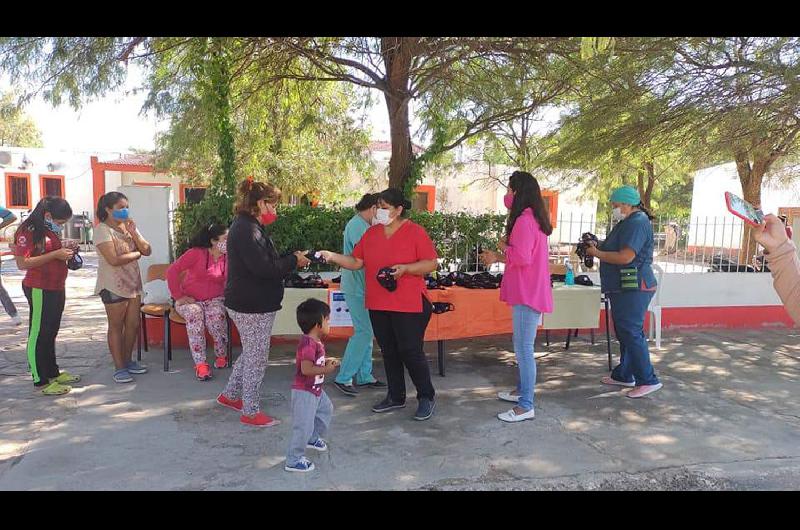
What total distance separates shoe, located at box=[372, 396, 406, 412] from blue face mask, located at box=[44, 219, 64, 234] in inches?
117

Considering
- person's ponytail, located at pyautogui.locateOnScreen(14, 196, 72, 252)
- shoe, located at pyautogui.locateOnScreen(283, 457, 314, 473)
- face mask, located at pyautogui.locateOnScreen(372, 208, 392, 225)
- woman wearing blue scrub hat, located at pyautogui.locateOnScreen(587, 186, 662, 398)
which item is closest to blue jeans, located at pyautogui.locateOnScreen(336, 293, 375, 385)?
face mask, located at pyautogui.locateOnScreen(372, 208, 392, 225)

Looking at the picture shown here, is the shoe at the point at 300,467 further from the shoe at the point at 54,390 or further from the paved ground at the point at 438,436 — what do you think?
the shoe at the point at 54,390

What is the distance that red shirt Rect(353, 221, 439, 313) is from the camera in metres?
4.12

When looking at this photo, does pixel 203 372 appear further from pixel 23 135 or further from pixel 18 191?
pixel 23 135

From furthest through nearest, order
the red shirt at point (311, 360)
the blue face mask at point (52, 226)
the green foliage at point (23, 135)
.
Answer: the green foliage at point (23, 135) < the blue face mask at point (52, 226) < the red shirt at point (311, 360)

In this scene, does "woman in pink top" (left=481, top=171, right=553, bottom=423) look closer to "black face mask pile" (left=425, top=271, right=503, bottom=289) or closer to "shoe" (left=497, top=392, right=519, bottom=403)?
"shoe" (left=497, top=392, right=519, bottom=403)

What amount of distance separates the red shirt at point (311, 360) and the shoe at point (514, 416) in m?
1.68

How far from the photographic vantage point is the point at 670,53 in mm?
6602

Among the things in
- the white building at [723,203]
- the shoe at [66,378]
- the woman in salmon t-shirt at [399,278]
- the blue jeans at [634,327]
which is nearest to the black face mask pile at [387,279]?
the woman in salmon t-shirt at [399,278]

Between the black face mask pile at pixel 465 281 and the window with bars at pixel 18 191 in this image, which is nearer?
the black face mask pile at pixel 465 281

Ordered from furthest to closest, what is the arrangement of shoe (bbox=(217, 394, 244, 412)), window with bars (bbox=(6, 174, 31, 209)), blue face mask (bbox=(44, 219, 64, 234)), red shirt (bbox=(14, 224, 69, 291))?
window with bars (bbox=(6, 174, 31, 209))
blue face mask (bbox=(44, 219, 64, 234))
red shirt (bbox=(14, 224, 69, 291))
shoe (bbox=(217, 394, 244, 412))

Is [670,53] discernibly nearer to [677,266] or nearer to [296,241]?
[677,266]

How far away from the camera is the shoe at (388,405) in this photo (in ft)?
14.7

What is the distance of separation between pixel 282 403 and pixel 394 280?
1.51 metres
